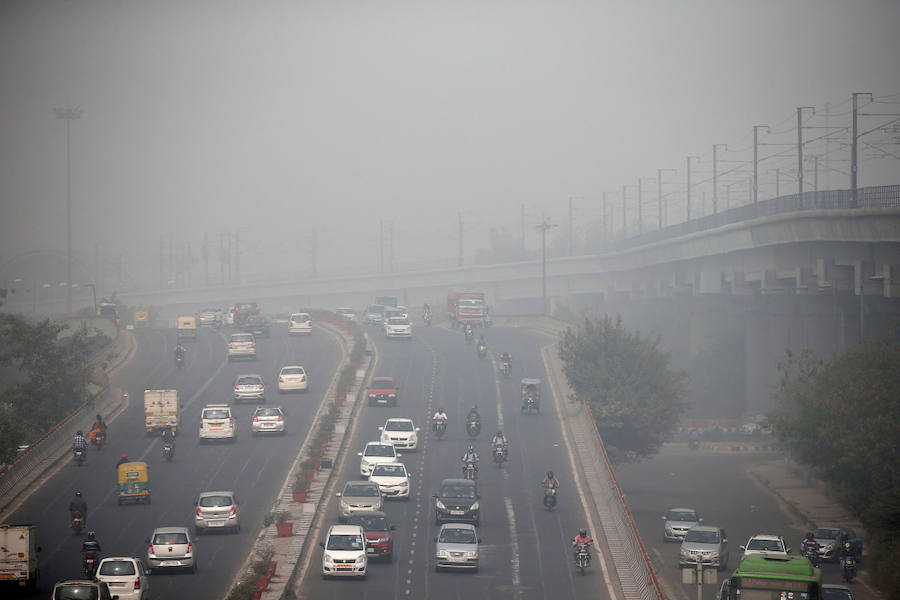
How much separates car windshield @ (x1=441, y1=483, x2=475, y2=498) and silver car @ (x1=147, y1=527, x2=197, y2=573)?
36.2 feet

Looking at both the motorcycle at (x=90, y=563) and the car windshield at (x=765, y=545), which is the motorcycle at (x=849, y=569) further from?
the motorcycle at (x=90, y=563)

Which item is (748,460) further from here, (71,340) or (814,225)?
(71,340)

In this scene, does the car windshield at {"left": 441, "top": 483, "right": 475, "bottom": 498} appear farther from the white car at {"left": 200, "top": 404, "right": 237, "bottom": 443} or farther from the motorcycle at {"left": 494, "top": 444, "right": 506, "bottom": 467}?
the white car at {"left": 200, "top": 404, "right": 237, "bottom": 443}

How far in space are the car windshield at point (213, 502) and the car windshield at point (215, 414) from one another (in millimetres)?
16841

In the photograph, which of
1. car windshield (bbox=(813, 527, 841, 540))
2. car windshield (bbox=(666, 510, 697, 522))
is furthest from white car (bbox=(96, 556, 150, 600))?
car windshield (bbox=(813, 527, 841, 540))

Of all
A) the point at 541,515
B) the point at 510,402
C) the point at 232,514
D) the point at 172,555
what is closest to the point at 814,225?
the point at 510,402

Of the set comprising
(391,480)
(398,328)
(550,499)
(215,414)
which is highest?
(398,328)

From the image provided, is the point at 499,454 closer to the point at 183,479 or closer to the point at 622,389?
the point at 183,479

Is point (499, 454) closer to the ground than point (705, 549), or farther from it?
farther from it

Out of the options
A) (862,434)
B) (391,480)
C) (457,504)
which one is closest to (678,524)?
(862,434)

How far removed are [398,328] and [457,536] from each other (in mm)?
64820

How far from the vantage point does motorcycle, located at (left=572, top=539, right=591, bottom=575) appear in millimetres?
38531

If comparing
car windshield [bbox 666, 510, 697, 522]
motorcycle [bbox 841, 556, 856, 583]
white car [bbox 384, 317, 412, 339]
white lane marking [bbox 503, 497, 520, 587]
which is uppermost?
white car [bbox 384, 317, 412, 339]

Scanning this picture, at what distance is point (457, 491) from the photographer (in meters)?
44.3
